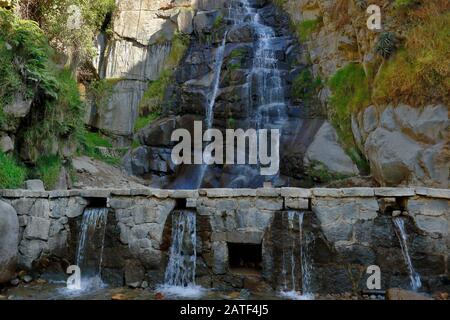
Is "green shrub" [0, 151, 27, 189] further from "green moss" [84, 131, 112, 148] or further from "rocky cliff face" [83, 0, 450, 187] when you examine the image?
"green moss" [84, 131, 112, 148]

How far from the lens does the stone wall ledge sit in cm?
524

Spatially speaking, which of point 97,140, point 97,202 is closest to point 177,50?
point 97,140

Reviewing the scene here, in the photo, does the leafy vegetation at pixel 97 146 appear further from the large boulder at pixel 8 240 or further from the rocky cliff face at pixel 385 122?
the rocky cliff face at pixel 385 122

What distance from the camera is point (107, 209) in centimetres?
629

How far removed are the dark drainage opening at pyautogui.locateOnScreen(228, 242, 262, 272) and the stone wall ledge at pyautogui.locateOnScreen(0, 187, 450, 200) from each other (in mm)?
938

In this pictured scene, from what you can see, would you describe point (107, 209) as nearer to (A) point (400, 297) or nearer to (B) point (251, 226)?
(B) point (251, 226)

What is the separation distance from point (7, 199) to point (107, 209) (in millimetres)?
1856

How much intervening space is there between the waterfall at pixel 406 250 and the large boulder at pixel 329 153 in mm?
5827

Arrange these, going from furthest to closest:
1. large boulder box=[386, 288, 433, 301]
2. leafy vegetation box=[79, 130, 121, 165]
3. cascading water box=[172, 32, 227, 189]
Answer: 1. leafy vegetation box=[79, 130, 121, 165]
2. cascading water box=[172, 32, 227, 189]
3. large boulder box=[386, 288, 433, 301]

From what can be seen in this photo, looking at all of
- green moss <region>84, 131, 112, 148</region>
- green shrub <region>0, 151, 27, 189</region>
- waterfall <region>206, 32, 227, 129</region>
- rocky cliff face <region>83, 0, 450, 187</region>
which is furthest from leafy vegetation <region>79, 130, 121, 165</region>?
green shrub <region>0, 151, 27, 189</region>

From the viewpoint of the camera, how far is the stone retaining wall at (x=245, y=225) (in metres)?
5.19

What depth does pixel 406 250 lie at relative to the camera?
519 cm

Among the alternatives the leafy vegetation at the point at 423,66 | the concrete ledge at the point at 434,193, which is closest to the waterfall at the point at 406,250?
the concrete ledge at the point at 434,193

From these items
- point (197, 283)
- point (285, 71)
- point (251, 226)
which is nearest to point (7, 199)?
point (197, 283)
